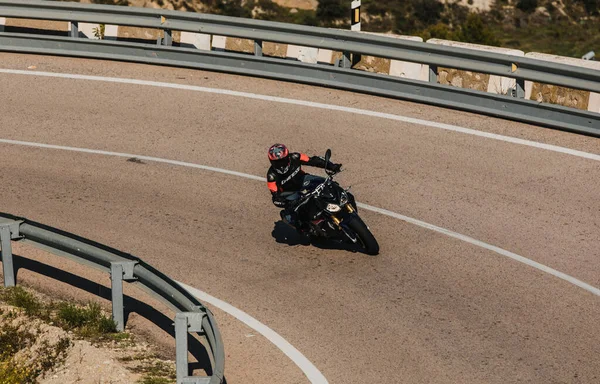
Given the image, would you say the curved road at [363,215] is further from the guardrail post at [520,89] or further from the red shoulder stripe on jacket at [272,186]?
the red shoulder stripe on jacket at [272,186]

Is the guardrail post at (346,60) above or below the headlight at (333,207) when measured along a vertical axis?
above

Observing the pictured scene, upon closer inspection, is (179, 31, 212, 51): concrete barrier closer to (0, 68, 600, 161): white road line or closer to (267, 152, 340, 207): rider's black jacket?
(0, 68, 600, 161): white road line

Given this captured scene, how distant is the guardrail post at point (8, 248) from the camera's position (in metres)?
11.9

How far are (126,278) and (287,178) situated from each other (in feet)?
9.63

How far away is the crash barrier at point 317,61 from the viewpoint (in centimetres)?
1609

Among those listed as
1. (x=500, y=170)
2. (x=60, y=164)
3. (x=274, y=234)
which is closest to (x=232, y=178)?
(x=274, y=234)

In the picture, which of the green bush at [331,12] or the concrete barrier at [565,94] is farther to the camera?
the green bush at [331,12]

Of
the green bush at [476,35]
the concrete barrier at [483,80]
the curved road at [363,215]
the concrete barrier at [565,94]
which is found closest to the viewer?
the curved road at [363,215]

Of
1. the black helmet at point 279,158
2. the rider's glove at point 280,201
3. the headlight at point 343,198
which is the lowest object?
the rider's glove at point 280,201

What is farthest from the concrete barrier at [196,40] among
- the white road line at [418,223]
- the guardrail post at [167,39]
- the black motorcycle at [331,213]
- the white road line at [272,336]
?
the white road line at [272,336]

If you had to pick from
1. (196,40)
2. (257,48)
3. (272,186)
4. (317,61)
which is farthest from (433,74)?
(272,186)

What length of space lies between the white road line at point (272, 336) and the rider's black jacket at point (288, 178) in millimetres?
1731

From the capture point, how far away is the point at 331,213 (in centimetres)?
1259

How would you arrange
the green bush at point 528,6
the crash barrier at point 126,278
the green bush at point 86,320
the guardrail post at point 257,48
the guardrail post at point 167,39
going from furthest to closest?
the green bush at point 528,6
the guardrail post at point 167,39
the guardrail post at point 257,48
the green bush at point 86,320
the crash barrier at point 126,278
